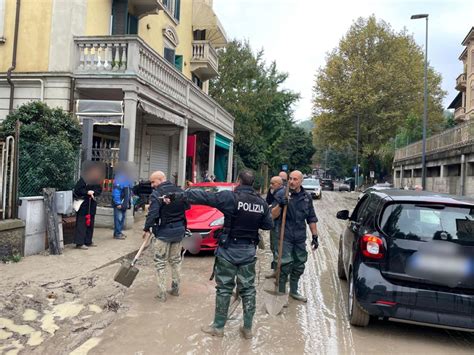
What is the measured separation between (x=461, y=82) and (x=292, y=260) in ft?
161

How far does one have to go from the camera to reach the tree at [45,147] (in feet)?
25.2

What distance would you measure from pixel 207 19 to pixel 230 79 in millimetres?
7284

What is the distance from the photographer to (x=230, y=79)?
26828 mm

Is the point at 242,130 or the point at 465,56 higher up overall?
the point at 465,56

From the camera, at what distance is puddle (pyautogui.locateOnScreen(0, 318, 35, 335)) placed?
4242 millimetres

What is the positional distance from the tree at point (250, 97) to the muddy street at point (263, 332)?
70.1 ft

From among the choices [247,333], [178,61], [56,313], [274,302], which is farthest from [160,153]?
[247,333]

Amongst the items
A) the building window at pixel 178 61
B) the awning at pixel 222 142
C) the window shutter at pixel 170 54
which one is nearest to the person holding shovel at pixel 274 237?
the window shutter at pixel 170 54

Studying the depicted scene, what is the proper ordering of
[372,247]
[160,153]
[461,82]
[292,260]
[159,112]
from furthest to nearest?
[461,82] → [160,153] → [159,112] → [292,260] → [372,247]

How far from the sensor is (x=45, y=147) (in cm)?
795

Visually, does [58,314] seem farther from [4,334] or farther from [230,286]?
[230,286]

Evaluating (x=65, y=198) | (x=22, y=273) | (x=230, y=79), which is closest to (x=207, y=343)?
(x=22, y=273)

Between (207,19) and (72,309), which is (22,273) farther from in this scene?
(207,19)

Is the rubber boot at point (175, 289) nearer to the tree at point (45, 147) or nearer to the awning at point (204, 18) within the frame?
the tree at point (45, 147)
